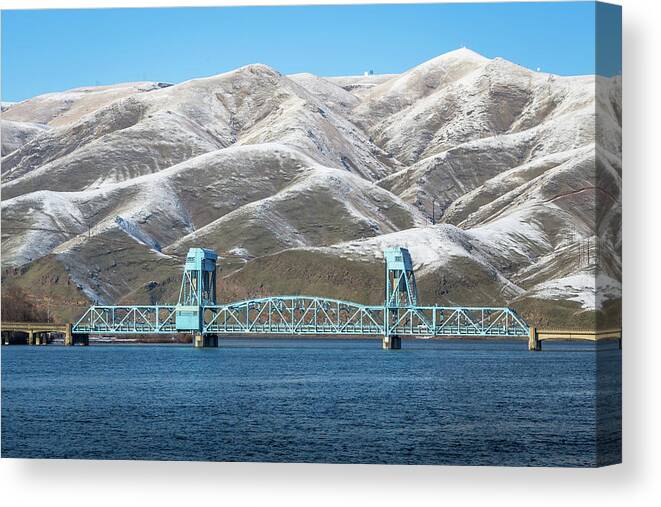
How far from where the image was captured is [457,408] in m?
55.0

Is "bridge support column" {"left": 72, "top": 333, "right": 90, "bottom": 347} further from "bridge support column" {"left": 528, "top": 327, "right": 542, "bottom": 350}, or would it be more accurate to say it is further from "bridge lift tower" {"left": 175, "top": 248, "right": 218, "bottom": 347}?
"bridge support column" {"left": 528, "top": 327, "right": 542, "bottom": 350}

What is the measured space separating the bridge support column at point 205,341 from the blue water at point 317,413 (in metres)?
36.1

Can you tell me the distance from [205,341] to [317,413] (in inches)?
2678

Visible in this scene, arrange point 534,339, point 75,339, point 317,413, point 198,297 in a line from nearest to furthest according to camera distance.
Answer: point 317,413, point 534,339, point 198,297, point 75,339

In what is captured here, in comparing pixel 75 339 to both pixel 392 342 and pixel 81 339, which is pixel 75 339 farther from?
pixel 392 342

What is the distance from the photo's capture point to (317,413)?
174 ft

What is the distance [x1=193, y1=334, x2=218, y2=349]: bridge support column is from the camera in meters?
120

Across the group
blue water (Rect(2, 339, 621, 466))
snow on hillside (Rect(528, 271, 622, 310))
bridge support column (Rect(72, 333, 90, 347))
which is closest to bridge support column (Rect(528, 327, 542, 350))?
blue water (Rect(2, 339, 621, 466))

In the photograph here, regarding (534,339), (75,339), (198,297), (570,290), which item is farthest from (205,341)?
(570,290)

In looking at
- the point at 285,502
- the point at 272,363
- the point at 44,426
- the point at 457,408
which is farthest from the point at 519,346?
the point at 285,502

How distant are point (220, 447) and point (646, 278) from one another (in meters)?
14.4

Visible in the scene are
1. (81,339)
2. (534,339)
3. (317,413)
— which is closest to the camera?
(317,413)

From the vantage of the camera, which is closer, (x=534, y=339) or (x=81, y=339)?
(x=534, y=339)

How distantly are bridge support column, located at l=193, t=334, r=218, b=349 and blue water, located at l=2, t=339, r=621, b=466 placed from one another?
36.1 m
